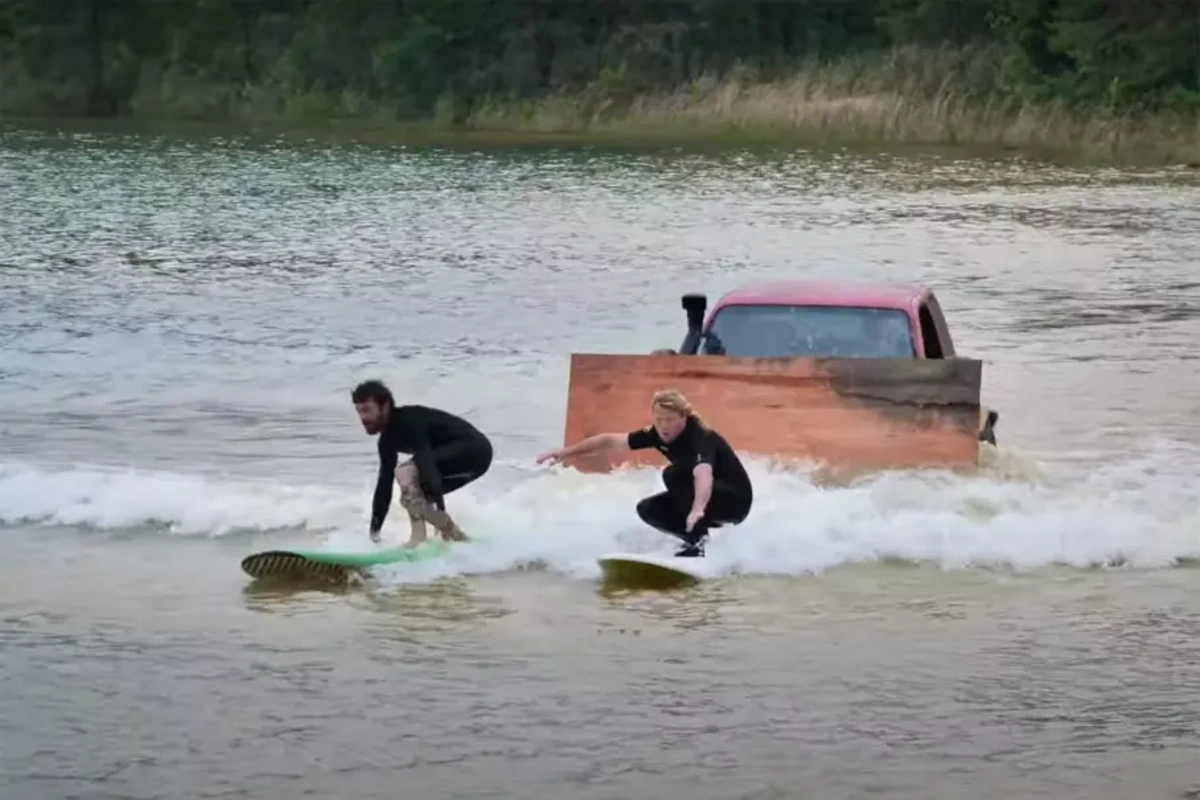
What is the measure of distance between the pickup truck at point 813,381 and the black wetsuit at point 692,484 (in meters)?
2.03

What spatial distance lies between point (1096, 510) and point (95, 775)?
28.1ft

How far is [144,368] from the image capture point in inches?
1053

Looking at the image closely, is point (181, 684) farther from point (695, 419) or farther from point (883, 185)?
point (883, 185)

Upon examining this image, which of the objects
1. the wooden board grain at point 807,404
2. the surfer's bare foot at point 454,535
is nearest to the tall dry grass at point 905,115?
the wooden board grain at point 807,404

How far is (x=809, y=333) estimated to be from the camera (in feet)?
56.9

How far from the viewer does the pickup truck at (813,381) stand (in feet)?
55.2

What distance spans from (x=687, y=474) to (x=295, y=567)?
7.87 ft

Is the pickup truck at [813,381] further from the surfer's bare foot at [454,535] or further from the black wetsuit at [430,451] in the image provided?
the black wetsuit at [430,451]

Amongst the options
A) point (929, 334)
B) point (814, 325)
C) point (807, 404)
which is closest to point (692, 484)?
point (807, 404)

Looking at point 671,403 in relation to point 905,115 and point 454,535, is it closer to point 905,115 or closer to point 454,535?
point 454,535

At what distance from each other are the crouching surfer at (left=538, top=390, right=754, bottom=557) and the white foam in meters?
0.55

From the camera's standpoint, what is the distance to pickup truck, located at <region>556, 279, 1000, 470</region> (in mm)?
16812

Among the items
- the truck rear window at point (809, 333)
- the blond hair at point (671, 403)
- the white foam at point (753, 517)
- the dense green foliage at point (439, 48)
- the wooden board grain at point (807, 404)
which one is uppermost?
the blond hair at point (671, 403)

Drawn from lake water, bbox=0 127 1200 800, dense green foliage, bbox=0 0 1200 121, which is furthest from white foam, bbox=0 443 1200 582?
dense green foliage, bbox=0 0 1200 121
